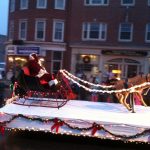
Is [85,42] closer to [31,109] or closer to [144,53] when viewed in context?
[144,53]

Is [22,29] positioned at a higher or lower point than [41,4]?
lower

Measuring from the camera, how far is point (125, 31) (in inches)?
1535

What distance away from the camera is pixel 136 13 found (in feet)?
128

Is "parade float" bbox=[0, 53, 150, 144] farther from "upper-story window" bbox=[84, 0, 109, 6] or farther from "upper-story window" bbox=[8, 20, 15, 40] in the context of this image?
"upper-story window" bbox=[8, 20, 15, 40]

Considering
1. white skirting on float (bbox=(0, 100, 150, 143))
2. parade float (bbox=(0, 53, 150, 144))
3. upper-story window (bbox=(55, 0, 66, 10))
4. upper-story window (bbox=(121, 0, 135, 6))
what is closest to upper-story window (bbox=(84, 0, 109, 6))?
upper-story window (bbox=(121, 0, 135, 6))

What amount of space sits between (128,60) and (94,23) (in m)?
4.64

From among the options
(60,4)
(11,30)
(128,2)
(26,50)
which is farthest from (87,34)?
(11,30)

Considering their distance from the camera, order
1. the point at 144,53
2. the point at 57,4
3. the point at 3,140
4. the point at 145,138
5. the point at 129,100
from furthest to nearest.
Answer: the point at 57,4 < the point at 144,53 < the point at 129,100 < the point at 3,140 < the point at 145,138

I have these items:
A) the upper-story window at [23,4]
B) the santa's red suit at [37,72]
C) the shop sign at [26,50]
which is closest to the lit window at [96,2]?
the shop sign at [26,50]

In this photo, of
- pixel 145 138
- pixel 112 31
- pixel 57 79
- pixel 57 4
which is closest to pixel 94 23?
pixel 112 31

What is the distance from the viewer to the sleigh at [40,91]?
9602 mm

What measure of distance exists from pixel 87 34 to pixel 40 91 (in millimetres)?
30481

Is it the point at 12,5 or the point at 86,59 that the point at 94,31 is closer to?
the point at 86,59

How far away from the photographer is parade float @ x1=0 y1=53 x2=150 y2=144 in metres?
Result: 7.57
